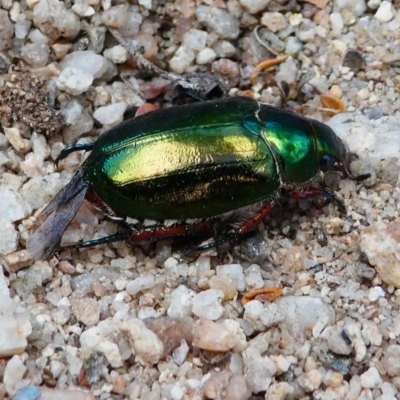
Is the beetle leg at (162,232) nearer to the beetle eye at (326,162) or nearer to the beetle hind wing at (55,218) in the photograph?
the beetle hind wing at (55,218)

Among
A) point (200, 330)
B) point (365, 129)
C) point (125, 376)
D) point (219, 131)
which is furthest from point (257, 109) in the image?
point (125, 376)

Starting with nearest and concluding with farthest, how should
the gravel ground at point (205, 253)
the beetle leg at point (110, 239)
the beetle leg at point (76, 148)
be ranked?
the gravel ground at point (205, 253) < the beetle leg at point (110, 239) < the beetle leg at point (76, 148)

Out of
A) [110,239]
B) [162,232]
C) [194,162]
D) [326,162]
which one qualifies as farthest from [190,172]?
[326,162]

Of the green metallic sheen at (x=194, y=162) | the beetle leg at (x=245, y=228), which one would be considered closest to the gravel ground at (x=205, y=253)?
the beetle leg at (x=245, y=228)

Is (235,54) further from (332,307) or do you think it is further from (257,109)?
(332,307)

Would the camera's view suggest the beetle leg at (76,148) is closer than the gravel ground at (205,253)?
No

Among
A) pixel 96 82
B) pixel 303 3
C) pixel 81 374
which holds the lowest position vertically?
pixel 81 374
